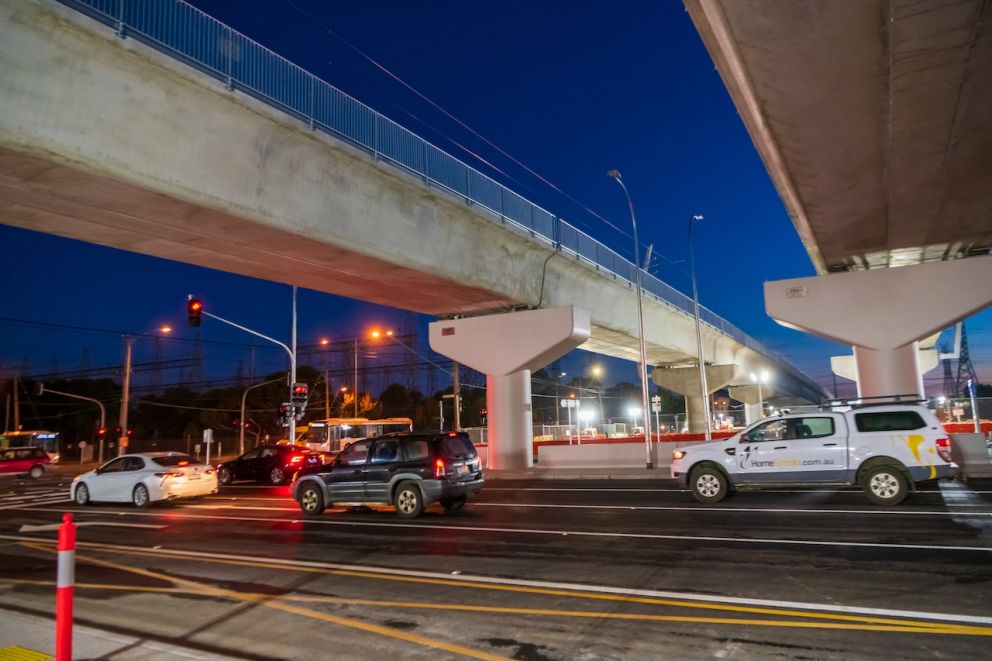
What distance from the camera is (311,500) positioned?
1473cm

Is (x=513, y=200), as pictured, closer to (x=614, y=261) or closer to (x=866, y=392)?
(x=614, y=261)

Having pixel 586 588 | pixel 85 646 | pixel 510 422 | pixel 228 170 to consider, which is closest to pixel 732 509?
pixel 586 588

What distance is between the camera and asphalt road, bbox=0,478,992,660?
5648 mm

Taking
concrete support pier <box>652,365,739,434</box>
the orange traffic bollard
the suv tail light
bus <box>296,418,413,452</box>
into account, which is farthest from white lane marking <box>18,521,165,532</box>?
concrete support pier <box>652,365,739,434</box>

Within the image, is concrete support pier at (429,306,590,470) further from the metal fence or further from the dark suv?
the dark suv

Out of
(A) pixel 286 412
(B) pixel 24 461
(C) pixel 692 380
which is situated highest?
(C) pixel 692 380

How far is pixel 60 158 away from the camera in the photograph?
10.8 m

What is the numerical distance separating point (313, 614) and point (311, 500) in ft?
27.4

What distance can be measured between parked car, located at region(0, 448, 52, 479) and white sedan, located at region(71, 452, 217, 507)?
65.4 feet

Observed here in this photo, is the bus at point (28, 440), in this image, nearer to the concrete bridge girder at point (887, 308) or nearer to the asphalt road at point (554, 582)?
the asphalt road at point (554, 582)

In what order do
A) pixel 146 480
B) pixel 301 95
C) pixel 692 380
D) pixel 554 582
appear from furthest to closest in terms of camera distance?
pixel 692 380 → pixel 146 480 → pixel 301 95 → pixel 554 582

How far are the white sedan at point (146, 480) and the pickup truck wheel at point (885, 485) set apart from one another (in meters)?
15.8

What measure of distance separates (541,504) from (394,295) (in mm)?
10463

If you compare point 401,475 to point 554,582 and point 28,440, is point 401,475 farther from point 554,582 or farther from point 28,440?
point 28,440
